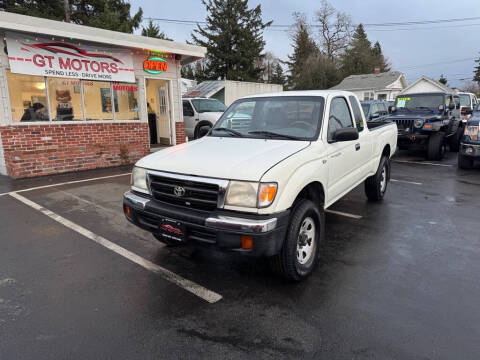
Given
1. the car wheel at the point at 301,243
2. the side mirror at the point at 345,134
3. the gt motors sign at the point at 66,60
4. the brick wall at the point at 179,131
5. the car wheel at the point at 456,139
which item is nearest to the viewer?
the car wheel at the point at 301,243

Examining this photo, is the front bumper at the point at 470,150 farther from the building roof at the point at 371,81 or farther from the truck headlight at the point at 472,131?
the building roof at the point at 371,81

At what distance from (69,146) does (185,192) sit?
739cm

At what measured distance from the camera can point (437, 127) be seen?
33.9 ft

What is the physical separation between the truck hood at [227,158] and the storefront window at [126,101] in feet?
23.5

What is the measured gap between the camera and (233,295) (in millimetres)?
3227

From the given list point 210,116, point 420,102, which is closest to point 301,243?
point 420,102

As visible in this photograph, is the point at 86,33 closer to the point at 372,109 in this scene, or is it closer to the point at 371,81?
the point at 372,109

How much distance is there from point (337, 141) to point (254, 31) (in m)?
38.8

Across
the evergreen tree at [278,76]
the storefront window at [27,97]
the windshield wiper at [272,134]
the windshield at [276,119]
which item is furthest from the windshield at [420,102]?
Answer: the evergreen tree at [278,76]

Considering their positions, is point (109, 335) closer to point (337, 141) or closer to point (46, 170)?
point (337, 141)

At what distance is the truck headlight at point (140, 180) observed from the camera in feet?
11.8

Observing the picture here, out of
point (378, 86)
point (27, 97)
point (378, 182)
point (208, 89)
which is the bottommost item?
point (378, 182)

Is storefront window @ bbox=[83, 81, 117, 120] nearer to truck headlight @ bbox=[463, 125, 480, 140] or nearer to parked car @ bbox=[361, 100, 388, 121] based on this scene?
parked car @ bbox=[361, 100, 388, 121]

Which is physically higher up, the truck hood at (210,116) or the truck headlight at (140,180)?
the truck hood at (210,116)
